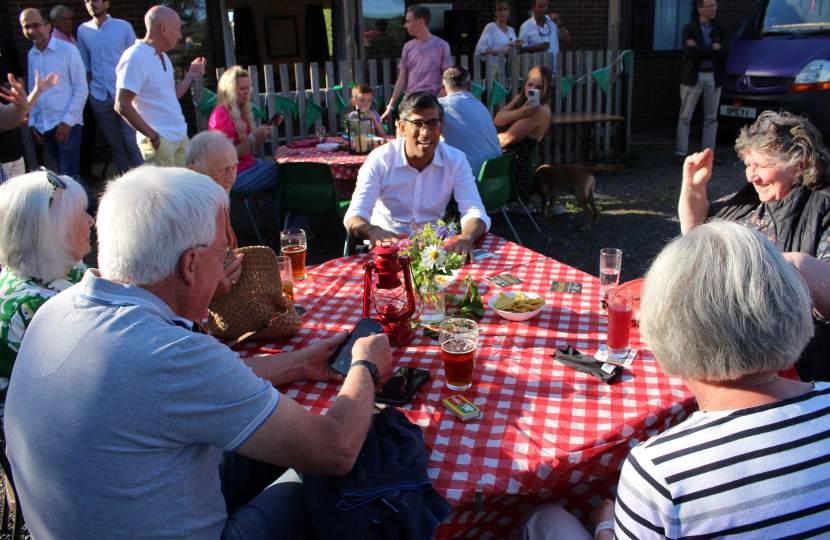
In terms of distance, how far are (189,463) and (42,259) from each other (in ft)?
3.90

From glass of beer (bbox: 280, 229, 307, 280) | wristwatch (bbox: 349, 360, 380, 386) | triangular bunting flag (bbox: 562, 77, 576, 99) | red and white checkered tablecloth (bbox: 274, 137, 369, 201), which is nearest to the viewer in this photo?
wristwatch (bbox: 349, 360, 380, 386)

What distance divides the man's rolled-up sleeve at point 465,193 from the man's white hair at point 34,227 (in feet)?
6.30

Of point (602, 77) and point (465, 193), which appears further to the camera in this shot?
point (602, 77)

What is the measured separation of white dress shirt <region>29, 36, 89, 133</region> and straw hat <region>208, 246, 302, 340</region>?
18.2 ft

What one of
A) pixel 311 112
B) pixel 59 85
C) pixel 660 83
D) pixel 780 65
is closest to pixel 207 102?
pixel 311 112


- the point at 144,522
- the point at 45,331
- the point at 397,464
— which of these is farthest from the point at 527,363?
the point at 45,331

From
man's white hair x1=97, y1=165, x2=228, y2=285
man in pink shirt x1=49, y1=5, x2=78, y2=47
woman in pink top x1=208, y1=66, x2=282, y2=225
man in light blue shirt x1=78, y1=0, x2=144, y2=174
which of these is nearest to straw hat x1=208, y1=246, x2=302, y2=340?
man's white hair x1=97, y1=165, x2=228, y2=285

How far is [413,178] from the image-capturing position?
142 inches

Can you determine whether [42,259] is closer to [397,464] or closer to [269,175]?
[397,464]

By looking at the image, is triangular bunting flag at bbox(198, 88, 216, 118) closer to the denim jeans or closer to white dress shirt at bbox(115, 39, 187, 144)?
white dress shirt at bbox(115, 39, 187, 144)

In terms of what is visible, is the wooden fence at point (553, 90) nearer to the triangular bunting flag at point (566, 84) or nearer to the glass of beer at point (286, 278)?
the triangular bunting flag at point (566, 84)

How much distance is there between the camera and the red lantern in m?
1.98

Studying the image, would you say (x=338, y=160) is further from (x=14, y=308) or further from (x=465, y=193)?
(x=14, y=308)

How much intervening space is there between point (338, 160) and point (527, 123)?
80.6 inches
